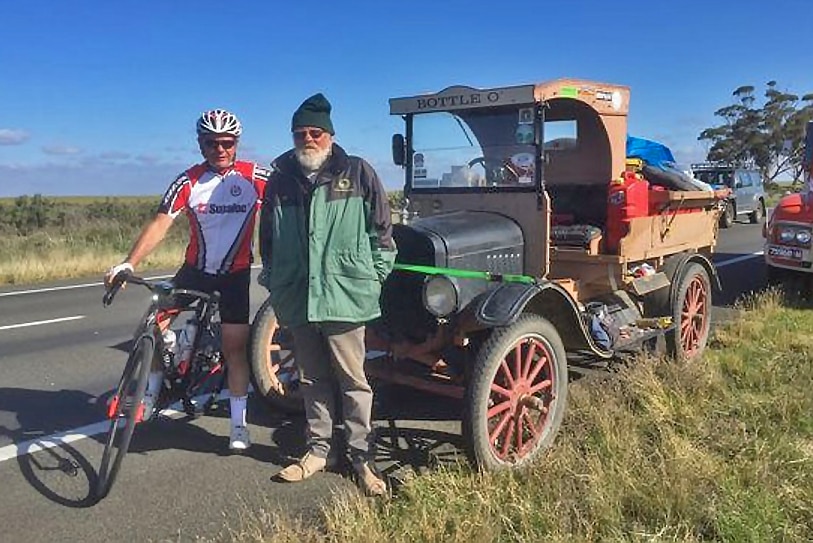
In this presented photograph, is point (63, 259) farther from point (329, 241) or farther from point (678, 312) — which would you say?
point (329, 241)

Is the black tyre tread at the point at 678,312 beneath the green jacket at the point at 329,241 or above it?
beneath

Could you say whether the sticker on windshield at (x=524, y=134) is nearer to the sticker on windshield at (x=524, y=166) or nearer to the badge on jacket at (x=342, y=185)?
the sticker on windshield at (x=524, y=166)

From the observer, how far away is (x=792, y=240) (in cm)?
973

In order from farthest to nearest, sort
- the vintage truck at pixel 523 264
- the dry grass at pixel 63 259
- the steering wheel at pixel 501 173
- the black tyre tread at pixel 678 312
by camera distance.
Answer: the dry grass at pixel 63 259
the black tyre tread at pixel 678 312
the steering wheel at pixel 501 173
the vintage truck at pixel 523 264

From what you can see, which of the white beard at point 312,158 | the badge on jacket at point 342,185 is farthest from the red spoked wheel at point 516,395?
the white beard at point 312,158

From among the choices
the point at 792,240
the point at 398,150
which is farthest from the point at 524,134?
the point at 792,240

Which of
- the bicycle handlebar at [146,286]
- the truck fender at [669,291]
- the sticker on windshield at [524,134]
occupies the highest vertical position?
the sticker on windshield at [524,134]

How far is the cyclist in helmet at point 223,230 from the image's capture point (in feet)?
15.5

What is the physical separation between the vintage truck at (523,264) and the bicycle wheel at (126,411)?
1077 millimetres

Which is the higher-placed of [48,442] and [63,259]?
[63,259]

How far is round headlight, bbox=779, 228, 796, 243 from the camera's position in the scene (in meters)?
9.77

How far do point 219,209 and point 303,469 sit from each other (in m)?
1.62

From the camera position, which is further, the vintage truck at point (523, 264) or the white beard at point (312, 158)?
the vintage truck at point (523, 264)

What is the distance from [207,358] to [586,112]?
12.3 ft
